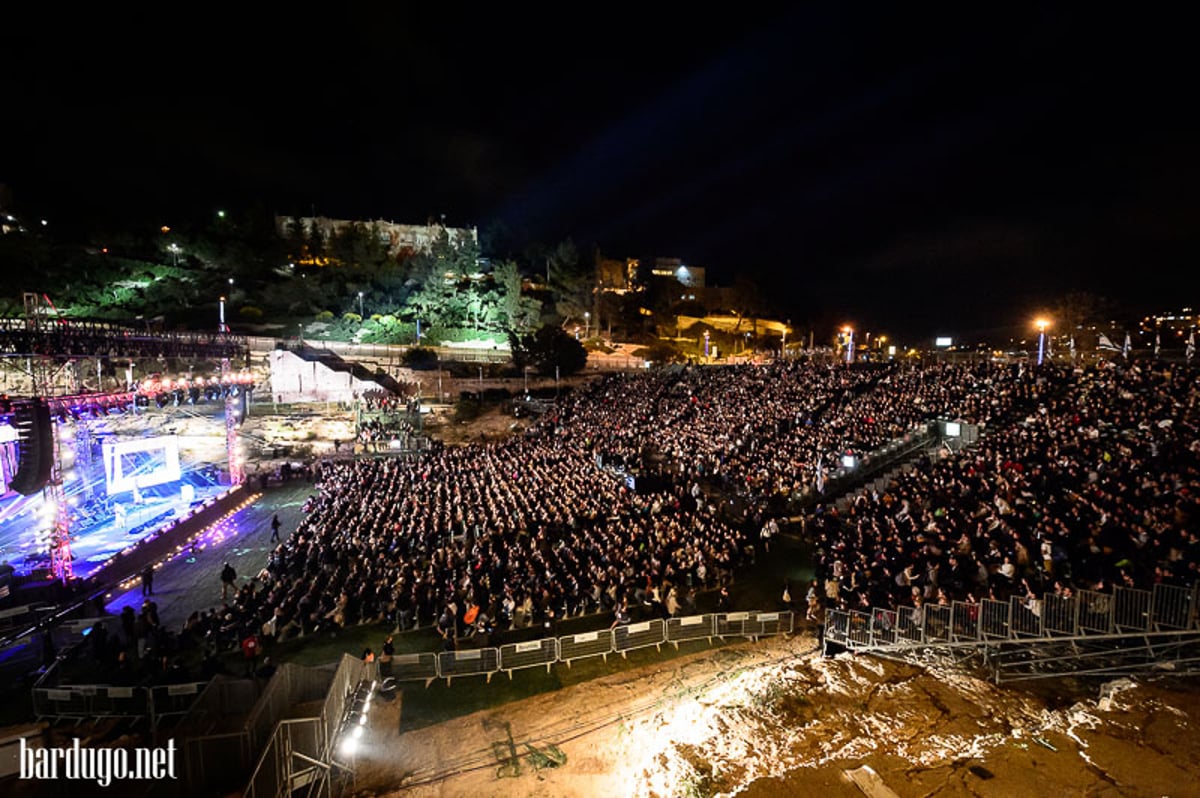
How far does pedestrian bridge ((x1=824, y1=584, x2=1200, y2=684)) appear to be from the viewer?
7.62m

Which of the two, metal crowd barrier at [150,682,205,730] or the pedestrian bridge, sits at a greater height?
the pedestrian bridge

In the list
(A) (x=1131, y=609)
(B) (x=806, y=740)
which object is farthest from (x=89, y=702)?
(A) (x=1131, y=609)

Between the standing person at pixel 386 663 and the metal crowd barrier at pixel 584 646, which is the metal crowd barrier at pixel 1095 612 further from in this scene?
the standing person at pixel 386 663

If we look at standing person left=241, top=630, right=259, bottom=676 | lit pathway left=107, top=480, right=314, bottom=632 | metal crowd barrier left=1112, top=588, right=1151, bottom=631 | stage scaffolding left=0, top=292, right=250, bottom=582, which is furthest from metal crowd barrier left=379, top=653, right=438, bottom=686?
metal crowd barrier left=1112, top=588, right=1151, bottom=631

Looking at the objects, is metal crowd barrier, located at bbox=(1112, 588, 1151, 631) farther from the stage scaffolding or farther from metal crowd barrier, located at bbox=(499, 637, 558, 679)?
the stage scaffolding

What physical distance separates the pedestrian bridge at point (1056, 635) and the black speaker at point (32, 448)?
733 inches

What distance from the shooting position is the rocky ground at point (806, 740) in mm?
5766

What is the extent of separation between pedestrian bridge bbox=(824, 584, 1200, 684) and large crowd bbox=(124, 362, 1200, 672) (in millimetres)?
543

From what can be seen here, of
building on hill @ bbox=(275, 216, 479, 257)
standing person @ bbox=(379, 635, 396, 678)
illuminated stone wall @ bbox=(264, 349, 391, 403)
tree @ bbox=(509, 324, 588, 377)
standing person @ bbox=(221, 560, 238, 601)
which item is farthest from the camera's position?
building on hill @ bbox=(275, 216, 479, 257)

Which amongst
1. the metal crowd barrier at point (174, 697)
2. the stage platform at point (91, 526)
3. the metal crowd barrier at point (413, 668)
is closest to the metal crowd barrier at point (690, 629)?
the metal crowd barrier at point (413, 668)

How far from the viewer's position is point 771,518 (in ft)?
54.5

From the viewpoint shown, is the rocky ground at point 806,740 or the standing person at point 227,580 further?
the standing person at point 227,580

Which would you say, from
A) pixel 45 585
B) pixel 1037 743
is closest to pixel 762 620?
pixel 1037 743

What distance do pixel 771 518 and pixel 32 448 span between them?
1962 centimetres
